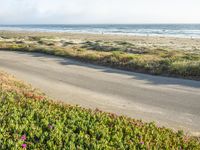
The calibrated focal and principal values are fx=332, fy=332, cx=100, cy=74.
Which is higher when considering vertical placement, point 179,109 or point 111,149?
point 111,149

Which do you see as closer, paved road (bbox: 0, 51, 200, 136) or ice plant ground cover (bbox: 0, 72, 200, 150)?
ice plant ground cover (bbox: 0, 72, 200, 150)

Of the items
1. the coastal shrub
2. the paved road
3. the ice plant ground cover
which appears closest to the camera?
the ice plant ground cover

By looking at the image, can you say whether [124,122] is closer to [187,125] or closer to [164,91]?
[187,125]

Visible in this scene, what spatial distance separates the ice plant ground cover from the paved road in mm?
2485

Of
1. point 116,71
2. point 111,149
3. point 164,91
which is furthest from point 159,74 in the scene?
point 111,149

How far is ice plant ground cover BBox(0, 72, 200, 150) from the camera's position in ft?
22.8

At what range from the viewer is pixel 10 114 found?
903cm

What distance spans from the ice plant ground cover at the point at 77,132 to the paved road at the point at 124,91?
249 cm

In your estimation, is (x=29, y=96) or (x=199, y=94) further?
(x=199, y=94)

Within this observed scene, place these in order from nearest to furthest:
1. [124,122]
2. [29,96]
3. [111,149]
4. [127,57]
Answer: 1. [111,149]
2. [124,122]
3. [29,96]
4. [127,57]

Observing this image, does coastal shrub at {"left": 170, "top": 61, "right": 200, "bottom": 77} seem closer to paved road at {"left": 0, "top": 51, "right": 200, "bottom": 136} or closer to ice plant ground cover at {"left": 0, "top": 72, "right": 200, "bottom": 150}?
paved road at {"left": 0, "top": 51, "right": 200, "bottom": 136}

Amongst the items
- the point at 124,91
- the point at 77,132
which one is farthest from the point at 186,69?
the point at 77,132

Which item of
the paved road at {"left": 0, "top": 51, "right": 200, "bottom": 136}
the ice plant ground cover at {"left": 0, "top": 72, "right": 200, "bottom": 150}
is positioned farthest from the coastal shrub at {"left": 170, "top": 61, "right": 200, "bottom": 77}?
the ice plant ground cover at {"left": 0, "top": 72, "right": 200, "bottom": 150}

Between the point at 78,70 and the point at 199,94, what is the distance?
9.52m
